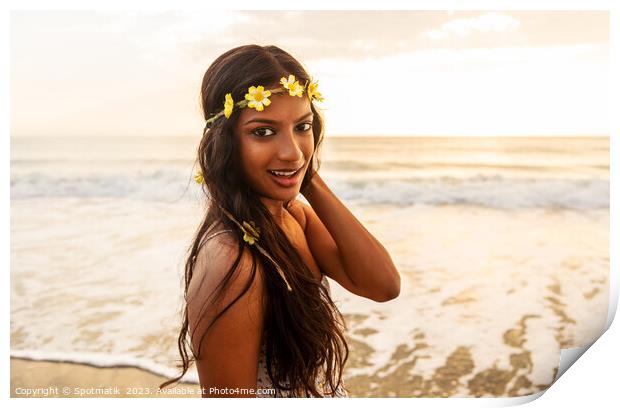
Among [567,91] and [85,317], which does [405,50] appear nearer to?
[567,91]

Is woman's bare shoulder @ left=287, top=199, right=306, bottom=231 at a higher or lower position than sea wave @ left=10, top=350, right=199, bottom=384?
higher

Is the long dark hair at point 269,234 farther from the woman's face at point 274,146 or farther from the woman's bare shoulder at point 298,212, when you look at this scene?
the woman's bare shoulder at point 298,212

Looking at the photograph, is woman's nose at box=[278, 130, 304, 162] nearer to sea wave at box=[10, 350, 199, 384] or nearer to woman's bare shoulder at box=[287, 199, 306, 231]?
woman's bare shoulder at box=[287, 199, 306, 231]

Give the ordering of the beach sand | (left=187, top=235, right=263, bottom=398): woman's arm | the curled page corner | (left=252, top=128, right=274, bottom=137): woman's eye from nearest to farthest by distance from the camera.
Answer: (left=187, top=235, right=263, bottom=398): woman's arm, (left=252, top=128, right=274, bottom=137): woman's eye, the beach sand, the curled page corner

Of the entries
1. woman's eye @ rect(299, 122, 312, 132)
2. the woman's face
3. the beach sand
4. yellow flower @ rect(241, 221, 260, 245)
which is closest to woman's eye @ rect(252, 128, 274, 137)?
the woman's face

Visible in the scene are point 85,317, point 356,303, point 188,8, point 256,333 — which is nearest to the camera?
point 256,333

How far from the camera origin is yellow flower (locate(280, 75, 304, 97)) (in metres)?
1.52

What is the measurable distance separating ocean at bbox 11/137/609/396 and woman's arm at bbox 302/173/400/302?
35 centimetres

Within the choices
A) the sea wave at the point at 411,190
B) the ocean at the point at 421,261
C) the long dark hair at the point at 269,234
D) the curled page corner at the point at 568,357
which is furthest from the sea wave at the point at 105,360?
the curled page corner at the point at 568,357

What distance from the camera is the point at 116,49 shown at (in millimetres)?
1947

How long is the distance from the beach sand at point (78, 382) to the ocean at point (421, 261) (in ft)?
0.11

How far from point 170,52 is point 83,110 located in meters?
0.34

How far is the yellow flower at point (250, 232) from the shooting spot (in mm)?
1438

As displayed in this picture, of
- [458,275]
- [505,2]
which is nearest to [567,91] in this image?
[505,2]
